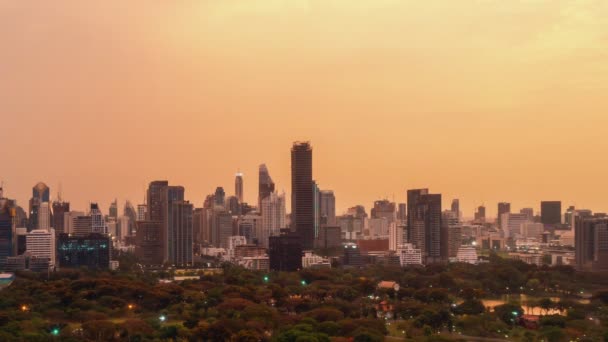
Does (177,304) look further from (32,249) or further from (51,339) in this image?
(32,249)

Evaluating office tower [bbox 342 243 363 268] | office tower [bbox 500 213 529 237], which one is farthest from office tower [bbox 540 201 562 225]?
office tower [bbox 342 243 363 268]

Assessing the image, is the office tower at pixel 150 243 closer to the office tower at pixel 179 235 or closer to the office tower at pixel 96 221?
the office tower at pixel 179 235

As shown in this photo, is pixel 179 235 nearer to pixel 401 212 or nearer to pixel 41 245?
pixel 41 245

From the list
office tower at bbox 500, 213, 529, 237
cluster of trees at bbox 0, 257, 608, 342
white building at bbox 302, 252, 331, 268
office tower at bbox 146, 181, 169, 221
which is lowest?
cluster of trees at bbox 0, 257, 608, 342

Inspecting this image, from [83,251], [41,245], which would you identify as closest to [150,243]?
[83,251]

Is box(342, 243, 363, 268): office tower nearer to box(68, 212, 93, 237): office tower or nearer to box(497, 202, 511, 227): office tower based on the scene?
box(68, 212, 93, 237): office tower

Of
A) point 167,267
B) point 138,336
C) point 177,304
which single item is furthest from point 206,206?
point 138,336
